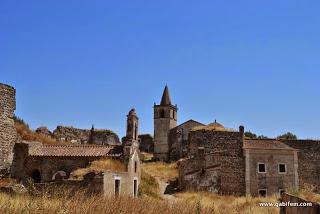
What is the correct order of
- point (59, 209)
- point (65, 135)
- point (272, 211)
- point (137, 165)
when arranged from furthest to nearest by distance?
point (65, 135) < point (137, 165) < point (272, 211) < point (59, 209)

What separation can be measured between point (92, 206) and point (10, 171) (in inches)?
913

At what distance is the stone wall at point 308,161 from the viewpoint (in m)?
36.1

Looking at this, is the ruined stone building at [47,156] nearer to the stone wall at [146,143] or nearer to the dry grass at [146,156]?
the dry grass at [146,156]

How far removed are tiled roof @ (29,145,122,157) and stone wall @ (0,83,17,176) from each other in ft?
5.68

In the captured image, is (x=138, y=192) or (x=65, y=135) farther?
(x=65, y=135)

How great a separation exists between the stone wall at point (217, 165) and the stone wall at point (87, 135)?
17.1 m

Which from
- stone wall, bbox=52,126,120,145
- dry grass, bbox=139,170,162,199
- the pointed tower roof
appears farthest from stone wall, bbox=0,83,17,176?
the pointed tower roof

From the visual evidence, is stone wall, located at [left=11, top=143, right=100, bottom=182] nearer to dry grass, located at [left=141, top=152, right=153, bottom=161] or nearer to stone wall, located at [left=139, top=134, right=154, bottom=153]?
dry grass, located at [left=141, top=152, right=153, bottom=161]

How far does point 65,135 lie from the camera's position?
47562 mm

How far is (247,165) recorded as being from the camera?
3438 cm

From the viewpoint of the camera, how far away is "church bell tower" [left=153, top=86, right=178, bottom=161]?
191 feet

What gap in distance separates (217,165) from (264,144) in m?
4.94

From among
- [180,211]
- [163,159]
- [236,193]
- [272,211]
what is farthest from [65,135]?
[180,211]

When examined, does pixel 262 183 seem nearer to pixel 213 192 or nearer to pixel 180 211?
pixel 213 192
